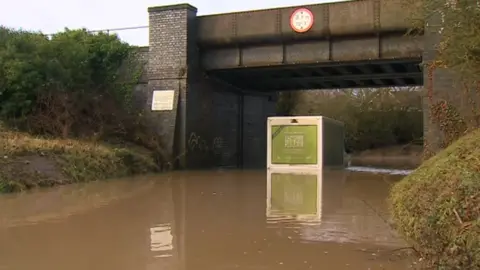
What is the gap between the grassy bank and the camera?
1362 centimetres

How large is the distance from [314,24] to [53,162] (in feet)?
37.8

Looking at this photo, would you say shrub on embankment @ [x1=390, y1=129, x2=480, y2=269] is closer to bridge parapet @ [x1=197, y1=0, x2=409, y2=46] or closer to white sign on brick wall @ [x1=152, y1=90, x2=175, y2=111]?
bridge parapet @ [x1=197, y1=0, x2=409, y2=46]

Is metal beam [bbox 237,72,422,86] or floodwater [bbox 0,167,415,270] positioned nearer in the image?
floodwater [bbox 0,167,415,270]

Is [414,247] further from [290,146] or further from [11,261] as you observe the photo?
[290,146]

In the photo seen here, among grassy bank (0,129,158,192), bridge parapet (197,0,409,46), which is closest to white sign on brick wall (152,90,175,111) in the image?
bridge parapet (197,0,409,46)

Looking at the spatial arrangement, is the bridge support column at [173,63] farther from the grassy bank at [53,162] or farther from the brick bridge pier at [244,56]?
the grassy bank at [53,162]

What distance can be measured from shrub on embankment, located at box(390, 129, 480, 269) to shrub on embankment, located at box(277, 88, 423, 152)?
4148 centimetres

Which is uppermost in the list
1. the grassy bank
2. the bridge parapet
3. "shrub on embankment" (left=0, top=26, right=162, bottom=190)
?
the bridge parapet

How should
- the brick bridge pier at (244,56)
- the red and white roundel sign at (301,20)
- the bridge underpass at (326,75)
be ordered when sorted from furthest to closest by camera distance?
the bridge underpass at (326,75)
the red and white roundel sign at (301,20)
the brick bridge pier at (244,56)

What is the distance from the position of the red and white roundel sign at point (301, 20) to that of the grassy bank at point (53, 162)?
329 inches

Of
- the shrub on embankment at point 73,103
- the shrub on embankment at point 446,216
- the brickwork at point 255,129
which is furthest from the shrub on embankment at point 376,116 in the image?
the shrub on embankment at point 446,216

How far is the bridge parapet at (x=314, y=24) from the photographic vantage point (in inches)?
Answer: 796

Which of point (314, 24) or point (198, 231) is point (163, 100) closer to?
point (314, 24)

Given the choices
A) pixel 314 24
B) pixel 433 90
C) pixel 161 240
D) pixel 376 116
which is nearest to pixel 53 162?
pixel 161 240
